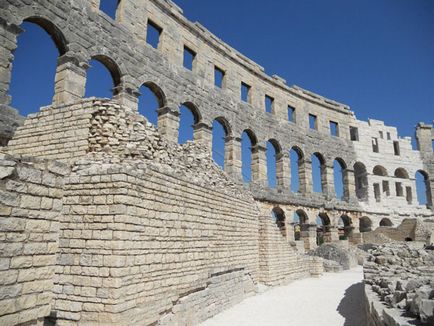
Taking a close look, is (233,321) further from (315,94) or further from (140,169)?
(315,94)

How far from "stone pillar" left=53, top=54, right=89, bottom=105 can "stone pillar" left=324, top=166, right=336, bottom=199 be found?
61.8ft

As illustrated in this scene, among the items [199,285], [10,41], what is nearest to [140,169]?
[199,285]

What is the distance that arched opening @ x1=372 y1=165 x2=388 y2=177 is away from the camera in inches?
1139

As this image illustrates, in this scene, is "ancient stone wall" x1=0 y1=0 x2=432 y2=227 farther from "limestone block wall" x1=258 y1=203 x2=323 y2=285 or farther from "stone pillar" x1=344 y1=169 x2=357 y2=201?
"limestone block wall" x1=258 y1=203 x2=323 y2=285

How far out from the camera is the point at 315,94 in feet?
87.1

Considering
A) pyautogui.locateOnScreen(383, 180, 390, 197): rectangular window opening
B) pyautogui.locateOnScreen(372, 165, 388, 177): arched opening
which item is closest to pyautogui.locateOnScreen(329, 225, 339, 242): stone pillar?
pyautogui.locateOnScreen(383, 180, 390, 197): rectangular window opening

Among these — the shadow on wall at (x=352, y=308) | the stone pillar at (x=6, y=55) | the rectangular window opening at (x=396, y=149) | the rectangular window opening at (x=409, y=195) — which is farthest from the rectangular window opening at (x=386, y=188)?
the stone pillar at (x=6, y=55)

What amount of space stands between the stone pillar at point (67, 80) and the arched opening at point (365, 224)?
917 inches

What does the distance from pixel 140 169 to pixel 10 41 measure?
7.04 meters

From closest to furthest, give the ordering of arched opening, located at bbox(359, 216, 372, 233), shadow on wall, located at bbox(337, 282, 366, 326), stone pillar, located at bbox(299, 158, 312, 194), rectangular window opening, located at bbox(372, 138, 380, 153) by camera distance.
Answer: shadow on wall, located at bbox(337, 282, 366, 326) < stone pillar, located at bbox(299, 158, 312, 194) < arched opening, located at bbox(359, 216, 372, 233) < rectangular window opening, located at bbox(372, 138, 380, 153)

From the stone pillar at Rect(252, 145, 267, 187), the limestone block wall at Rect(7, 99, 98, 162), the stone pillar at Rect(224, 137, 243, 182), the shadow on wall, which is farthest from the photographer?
the stone pillar at Rect(252, 145, 267, 187)

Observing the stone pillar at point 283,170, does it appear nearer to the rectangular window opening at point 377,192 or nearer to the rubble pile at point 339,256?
the rubble pile at point 339,256

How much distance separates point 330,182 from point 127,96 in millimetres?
17257

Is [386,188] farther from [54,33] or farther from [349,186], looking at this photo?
[54,33]
